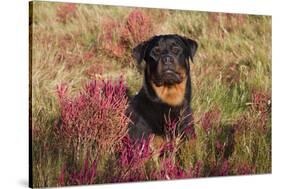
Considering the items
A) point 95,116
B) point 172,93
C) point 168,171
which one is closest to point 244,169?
point 168,171

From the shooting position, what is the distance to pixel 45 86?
789 centimetres

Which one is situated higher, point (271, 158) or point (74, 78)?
point (74, 78)

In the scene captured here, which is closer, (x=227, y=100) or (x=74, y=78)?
(x=74, y=78)

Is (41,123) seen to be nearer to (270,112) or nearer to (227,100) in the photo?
(227,100)

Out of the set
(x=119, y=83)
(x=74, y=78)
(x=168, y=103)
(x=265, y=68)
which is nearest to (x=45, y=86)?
(x=74, y=78)

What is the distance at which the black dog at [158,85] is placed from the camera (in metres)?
8.35


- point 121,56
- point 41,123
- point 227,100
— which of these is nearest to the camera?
point 41,123

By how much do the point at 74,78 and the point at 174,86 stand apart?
3.69 feet

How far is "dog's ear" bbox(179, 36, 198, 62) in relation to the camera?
28.2 ft

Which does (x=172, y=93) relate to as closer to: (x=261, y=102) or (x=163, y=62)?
(x=163, y=62)

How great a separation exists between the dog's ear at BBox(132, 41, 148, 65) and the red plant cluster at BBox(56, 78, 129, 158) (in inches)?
11.7

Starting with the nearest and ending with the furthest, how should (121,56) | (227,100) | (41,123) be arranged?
(41,123), (121,56), (227,100)

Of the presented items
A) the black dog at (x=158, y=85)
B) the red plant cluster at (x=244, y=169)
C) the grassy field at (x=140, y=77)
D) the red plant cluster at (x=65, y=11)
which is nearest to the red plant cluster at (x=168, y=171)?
the grassy field at (x=140, y=77)

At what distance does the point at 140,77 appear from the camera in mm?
8414
